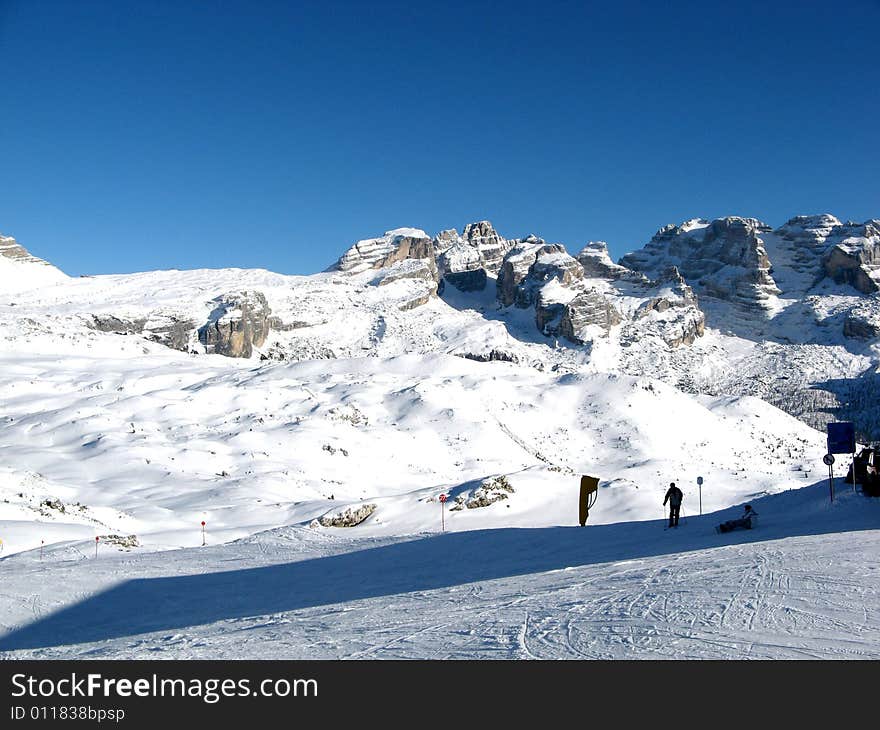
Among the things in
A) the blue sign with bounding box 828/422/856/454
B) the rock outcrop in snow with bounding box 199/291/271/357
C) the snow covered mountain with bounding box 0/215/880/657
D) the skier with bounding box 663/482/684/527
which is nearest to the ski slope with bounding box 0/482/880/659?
the snow covered mountain with bounding box 0/215/880/657

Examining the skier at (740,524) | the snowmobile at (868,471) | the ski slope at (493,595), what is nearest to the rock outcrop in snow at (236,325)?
the ski slope at (493,595)

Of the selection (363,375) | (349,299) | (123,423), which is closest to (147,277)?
(349,299)

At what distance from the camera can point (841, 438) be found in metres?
17.2

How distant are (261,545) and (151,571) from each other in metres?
3.86

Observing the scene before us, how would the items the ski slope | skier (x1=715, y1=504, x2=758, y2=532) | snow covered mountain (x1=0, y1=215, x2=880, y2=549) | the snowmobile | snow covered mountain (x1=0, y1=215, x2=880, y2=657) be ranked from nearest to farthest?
the ski slope → snow covered mountain (x1=0, y1=215, x2=880, y2=657) → skier (x1=715, y1=504, x2=758, y2=532) → the snowmobile → snow covered mountain (x1=0, y1=215, x2=880, y2=549)

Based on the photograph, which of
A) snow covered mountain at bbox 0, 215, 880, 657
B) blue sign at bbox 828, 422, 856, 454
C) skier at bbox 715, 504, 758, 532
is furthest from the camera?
blue sign at bbox 828, 422, 856, 454

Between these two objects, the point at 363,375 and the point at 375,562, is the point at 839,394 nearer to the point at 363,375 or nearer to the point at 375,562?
the point at 363,375

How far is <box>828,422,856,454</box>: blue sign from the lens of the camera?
1703 centimetres

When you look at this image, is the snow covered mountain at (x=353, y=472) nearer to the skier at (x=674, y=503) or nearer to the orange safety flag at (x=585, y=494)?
the skier at (x=674, y=503)

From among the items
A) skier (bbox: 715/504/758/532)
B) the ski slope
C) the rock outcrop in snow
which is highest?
the rock outcrop in snow
